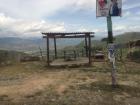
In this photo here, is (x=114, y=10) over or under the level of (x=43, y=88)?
over

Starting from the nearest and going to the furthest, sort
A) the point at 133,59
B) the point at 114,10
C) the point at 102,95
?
the point at 102,95 < the point at 114,10 < the point at 133,59

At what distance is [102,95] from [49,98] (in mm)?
Result: 2213

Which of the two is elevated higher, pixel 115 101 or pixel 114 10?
pixel 114 10

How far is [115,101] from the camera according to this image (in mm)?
12711

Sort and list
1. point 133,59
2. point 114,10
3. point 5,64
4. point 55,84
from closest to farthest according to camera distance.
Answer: point 114,10 < point 55,84 < point 5,64 < point 133,59

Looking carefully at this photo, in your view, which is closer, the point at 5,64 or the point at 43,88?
the point at 43,88

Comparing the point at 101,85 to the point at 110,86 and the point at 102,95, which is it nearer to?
the point at 110,86

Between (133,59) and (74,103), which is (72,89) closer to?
(74,103)

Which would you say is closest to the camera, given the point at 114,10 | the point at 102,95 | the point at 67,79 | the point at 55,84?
the point at 102,95

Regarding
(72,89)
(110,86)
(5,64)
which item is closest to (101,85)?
(110,86)

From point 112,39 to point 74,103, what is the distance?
4.27 metres

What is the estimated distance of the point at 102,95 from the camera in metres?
13.6

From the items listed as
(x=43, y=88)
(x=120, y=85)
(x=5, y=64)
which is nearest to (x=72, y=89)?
(x=43, y=88)

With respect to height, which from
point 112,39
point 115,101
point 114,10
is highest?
point 114,10
